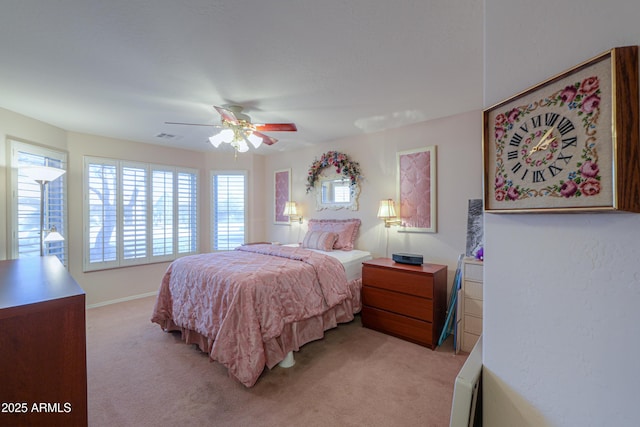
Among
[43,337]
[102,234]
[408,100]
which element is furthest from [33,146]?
[408,100]

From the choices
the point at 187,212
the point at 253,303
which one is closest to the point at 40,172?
the point at 187,212

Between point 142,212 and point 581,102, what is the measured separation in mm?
5167

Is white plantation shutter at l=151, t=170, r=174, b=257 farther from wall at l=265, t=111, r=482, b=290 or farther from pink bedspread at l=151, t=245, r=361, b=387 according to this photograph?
wall at l=265, t=111, r=482, b=290

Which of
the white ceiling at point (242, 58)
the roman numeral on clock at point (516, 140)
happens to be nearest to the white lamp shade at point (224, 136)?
the white ceiling at point (242, 58)

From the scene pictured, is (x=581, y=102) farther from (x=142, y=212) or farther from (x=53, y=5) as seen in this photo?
(x=142, y=212)

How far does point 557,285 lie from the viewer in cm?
75

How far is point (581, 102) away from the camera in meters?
0.68

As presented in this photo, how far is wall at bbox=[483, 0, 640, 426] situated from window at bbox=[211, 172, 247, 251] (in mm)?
4818

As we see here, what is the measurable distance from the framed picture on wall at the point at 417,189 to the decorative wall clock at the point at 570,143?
8.15 ft

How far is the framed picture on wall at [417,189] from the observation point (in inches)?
129

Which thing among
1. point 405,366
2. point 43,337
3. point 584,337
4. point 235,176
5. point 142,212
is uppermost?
point 235,176

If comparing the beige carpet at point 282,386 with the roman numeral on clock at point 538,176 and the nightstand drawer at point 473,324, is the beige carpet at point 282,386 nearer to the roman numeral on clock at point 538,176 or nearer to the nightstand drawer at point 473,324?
the nightstand drawer at point 473,324

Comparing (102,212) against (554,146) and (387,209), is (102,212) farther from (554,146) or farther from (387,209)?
(554,146)

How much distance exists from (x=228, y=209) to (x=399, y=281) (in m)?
3.61
